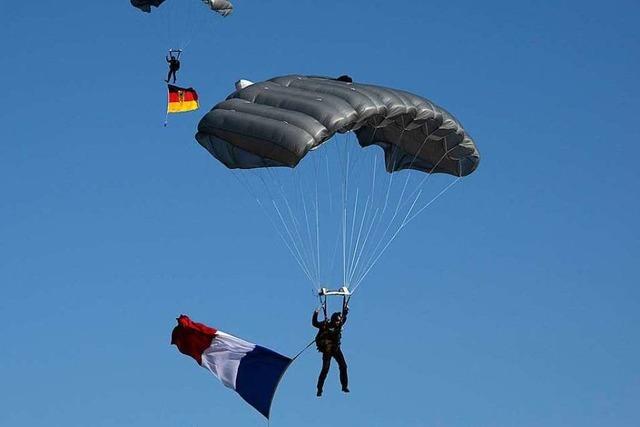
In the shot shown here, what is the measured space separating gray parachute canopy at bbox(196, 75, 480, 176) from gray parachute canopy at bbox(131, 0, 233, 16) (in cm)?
1163

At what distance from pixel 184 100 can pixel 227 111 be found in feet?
53.0

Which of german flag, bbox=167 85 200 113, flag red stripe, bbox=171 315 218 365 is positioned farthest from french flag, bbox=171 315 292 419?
german flag, bbox=167 85 200 113

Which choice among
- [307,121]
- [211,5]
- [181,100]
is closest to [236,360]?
[307,121]

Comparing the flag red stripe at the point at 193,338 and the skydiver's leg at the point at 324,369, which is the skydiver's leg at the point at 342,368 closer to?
the skydiver's leg at the point at 324,369

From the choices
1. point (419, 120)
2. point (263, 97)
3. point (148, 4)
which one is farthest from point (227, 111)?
point (148, 4)

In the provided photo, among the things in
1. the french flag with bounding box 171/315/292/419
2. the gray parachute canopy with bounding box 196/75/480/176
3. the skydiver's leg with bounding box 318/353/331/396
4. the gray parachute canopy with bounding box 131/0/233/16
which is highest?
the gray parachute canopy with bounding box 131/0/233/16

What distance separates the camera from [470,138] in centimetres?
3775

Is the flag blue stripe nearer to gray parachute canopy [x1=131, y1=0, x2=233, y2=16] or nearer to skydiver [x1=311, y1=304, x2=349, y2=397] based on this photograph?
skydiver [x1=311, y1=304, x2=349, y2=397]

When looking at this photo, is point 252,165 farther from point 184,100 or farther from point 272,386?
point 184,100

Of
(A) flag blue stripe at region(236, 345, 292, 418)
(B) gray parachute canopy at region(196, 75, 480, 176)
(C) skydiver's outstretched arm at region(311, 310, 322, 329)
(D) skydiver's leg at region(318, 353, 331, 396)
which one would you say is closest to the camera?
(B) gray parachute canopy at region(196, 75, 480, 176)

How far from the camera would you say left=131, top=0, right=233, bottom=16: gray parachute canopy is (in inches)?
1879

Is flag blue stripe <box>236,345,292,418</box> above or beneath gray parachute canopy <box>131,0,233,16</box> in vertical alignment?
beneath

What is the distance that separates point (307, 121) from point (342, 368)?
4.43m

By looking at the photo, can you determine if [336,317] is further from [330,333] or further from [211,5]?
[211,5]
